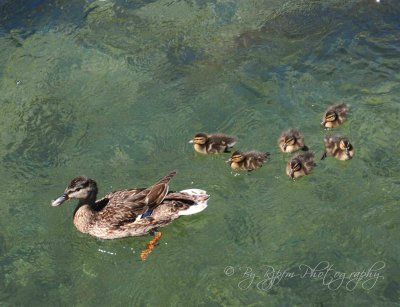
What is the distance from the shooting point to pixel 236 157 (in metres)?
6.55

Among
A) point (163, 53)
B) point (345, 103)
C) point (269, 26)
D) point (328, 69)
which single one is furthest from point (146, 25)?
point (345, 103)

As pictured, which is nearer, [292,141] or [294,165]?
[294,165]

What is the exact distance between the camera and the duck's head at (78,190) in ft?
20.5

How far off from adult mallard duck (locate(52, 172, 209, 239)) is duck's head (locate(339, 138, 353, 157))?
1589 millimetres

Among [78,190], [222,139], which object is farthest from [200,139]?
[78,190]

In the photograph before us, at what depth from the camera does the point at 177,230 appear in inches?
247

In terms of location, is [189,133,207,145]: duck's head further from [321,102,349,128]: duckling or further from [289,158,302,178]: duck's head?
[321,102,349,128]: duckling

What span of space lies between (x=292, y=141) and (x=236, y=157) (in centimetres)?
66

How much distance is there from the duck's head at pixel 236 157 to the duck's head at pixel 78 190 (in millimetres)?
1574

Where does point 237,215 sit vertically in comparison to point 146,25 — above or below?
below

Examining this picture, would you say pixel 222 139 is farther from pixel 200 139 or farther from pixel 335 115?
pixel 335 115

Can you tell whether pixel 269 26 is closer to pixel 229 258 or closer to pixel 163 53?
pixel 163 53

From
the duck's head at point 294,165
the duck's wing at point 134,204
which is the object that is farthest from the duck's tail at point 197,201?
the duck's head at point 294,165

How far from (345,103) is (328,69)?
867 millimetres
